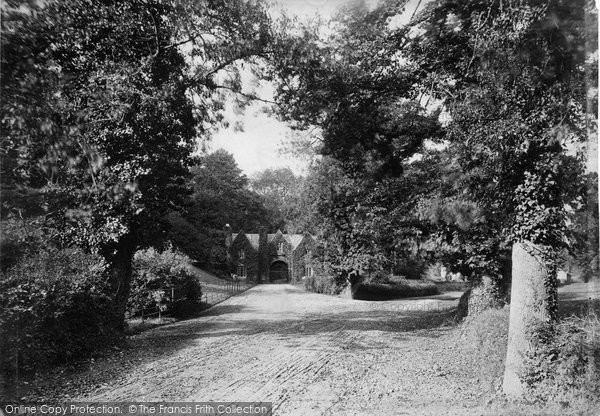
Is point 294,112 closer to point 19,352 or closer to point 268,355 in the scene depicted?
point 268,355

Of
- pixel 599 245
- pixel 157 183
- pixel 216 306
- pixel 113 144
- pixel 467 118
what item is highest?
pixel 467 118

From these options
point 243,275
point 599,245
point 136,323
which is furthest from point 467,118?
point 243,275

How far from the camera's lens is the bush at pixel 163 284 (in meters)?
12.7

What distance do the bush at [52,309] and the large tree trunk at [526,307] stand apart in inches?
265

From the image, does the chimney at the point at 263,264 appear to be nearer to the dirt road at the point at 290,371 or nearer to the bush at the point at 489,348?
the dirt road at the point at 290,371

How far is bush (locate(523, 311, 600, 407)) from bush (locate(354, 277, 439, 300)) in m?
20.8

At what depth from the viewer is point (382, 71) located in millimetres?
8250

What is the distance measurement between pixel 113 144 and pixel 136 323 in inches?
289

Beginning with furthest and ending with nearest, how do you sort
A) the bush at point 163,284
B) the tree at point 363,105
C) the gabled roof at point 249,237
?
the gabled roof at point 249,237
the bush at point 163,284
the tree at point 363,105

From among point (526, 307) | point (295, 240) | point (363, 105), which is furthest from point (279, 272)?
point (526, 307)

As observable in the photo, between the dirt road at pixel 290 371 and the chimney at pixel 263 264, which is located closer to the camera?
the dirt road at pixel 290 371

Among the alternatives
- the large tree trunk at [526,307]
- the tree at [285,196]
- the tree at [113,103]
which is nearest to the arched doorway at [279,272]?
the tree at [285,196]

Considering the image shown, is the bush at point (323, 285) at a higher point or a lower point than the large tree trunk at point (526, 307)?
lower

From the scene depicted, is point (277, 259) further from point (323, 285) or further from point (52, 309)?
point (52, 309)
